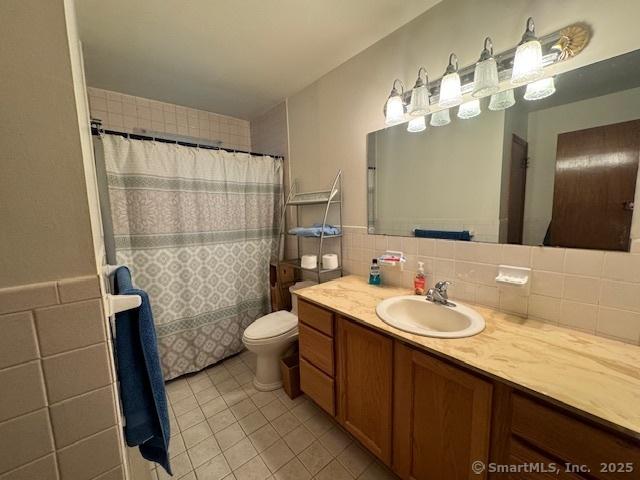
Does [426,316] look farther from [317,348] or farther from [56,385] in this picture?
[56,385]

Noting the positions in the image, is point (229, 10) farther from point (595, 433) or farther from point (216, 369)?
point (216, 369)

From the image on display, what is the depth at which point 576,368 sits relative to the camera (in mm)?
755

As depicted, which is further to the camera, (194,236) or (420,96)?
(194,236)

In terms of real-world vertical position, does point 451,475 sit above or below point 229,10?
below

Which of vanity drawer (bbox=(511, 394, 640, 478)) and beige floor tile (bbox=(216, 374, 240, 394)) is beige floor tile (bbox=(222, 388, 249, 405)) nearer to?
beige floor tile (bbox=(216, 374, 240, 394))

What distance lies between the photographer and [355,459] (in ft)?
4.16

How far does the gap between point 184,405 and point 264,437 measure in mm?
639

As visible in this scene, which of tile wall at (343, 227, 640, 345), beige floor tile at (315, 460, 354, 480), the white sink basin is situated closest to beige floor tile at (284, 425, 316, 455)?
beige floor tile at (315, 460, 354, 480)

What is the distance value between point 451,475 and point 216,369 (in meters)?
1.75

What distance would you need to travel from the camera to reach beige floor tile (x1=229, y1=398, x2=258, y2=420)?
1558 millimetres

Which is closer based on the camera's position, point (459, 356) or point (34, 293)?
point (34, 293)

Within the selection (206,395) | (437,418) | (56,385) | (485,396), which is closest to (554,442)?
(485,396)

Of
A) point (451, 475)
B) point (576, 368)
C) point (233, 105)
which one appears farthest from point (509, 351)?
point (233, 105)

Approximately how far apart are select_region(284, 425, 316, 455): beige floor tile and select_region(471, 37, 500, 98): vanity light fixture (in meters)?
1.95
